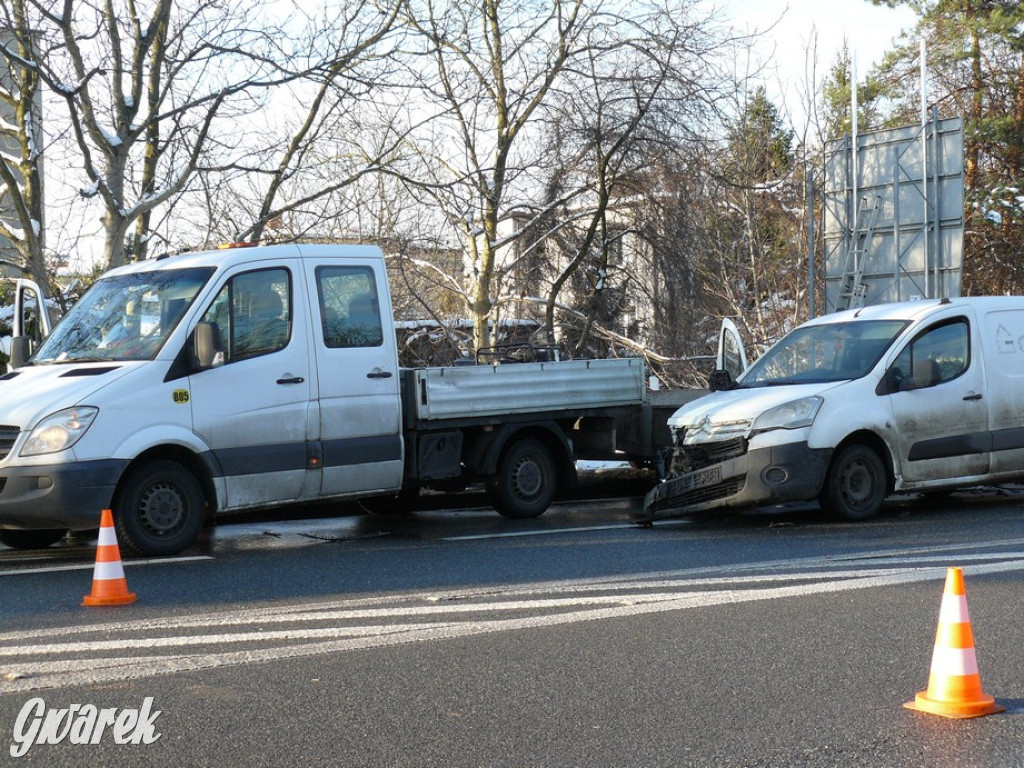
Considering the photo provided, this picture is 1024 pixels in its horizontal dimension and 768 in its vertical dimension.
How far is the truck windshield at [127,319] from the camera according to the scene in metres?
9.48

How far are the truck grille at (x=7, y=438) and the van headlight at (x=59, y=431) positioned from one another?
0.39 feet

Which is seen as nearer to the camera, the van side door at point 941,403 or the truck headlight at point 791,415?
the truck headlight at point 791,415

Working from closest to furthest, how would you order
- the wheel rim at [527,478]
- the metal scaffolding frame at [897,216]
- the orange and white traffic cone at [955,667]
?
the orange and white traffic cone at [955,667]
the wheel rim at [527,478]
the metal scaffolding frame at [897,216]

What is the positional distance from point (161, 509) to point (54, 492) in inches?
31.1

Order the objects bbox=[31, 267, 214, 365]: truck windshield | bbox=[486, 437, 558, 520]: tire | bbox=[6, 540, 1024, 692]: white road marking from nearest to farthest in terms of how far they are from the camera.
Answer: bbox=[6, 540, 1024, 692]: white road marking < bbox=[31, 267, 214, 365]: truck windshield < bbox=[486, 437, 558, 520]: tire

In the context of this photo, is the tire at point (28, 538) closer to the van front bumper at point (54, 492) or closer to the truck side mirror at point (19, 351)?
the van front bumper at point (54, 492)

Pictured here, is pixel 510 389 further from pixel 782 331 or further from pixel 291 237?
pixel 782 331

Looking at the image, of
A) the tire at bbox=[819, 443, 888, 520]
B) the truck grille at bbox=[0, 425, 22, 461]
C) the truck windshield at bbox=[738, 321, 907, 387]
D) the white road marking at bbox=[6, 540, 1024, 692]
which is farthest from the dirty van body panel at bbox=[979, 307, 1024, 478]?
the truck grille at bbox=[0, 425, 22, 461]

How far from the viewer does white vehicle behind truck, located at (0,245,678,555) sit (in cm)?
876

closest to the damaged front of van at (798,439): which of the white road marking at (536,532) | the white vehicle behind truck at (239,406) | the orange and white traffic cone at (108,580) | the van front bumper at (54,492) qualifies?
the white road marking at (536,532)

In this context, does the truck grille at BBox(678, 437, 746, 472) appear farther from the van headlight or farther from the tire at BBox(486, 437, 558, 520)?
the van headlight

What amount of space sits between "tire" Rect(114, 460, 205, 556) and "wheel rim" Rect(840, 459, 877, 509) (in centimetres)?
541

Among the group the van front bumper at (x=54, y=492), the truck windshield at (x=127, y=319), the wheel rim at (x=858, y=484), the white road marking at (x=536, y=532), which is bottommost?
the white road marking at (x=536, y=532)

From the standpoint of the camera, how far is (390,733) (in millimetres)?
4688
